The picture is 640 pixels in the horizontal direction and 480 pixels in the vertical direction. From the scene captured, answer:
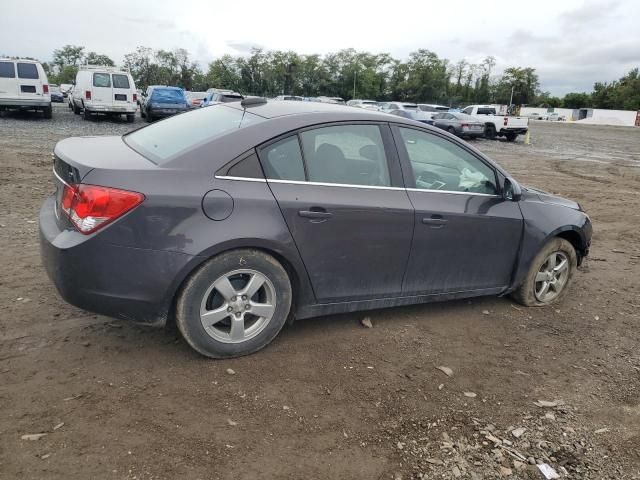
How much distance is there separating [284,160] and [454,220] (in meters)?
1.36

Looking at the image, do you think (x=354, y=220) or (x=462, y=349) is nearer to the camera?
(x=354, y=220)

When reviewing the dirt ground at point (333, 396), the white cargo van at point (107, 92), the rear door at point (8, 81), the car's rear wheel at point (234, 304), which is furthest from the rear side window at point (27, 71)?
the car's rear wheel at point (234, 304)

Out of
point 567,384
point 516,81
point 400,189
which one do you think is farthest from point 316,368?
point 516,81

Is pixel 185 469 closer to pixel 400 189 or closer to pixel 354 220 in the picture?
pixel 354 220

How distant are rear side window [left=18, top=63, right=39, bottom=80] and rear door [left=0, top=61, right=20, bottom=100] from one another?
0.21 m

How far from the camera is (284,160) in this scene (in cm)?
336

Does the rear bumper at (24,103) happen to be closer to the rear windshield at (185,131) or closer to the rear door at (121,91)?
the rear door at (121,91)

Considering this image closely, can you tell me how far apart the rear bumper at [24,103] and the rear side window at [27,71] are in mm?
858

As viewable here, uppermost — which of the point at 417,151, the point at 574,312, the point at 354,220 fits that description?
the point at 417,151

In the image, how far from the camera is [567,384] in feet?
11.2

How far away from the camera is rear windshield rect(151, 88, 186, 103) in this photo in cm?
2277

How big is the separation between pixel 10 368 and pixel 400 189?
2.71 m

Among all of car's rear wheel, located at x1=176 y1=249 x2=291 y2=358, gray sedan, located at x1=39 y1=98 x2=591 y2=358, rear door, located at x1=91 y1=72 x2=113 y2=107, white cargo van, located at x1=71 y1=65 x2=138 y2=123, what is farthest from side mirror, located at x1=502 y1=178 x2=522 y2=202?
rear door, located at x1=91 y1=72 x2=113 y2=107

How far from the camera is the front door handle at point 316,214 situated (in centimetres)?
330
